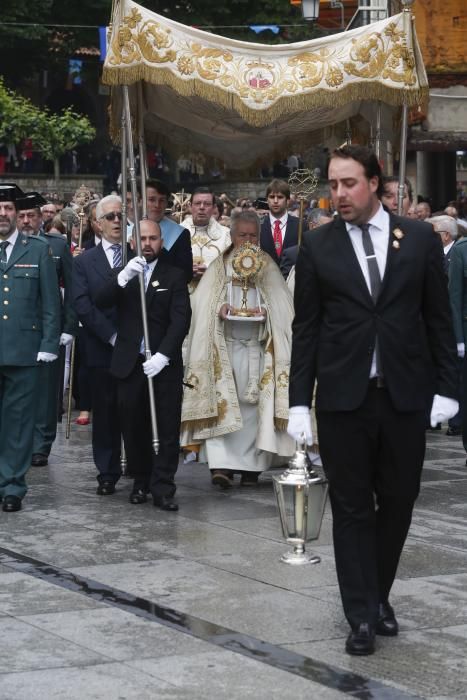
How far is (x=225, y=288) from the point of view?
11.0 m

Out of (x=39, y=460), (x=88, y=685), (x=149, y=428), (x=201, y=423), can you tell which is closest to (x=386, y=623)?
(x=88, y=685)

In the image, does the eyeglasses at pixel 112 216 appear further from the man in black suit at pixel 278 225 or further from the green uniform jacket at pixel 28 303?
the man in black suit at pixel 278 225

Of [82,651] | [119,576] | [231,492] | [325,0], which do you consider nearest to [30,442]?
[231,492]

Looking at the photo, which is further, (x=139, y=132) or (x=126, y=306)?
(x=139, y=132)

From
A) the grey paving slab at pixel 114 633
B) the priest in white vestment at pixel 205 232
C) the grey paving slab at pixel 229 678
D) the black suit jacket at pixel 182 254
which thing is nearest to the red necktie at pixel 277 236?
the priest in white vestment at pixel 205 232

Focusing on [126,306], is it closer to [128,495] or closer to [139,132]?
[128,495]

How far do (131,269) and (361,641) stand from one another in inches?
160

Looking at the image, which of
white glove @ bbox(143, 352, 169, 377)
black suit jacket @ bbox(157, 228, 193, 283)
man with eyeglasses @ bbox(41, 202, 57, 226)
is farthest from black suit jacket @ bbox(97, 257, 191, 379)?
man with eyeglasses @ bbox(41, 202, 57, 226)

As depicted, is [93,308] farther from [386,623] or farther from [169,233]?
[386,623]

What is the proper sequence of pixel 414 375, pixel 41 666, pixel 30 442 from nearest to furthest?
pixel 41 666
pixel 414 375
pixel 30 442

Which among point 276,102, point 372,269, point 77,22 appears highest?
point 77,22

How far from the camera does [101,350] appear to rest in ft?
34.8

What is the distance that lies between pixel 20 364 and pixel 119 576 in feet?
8.22

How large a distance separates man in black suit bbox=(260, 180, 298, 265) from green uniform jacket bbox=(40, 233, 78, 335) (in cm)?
232
